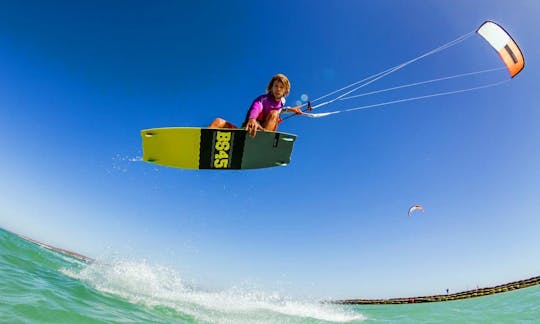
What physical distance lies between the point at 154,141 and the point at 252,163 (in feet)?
7.84

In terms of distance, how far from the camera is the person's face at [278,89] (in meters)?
6.62

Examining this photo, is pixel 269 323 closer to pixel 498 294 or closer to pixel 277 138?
pixel 277 138

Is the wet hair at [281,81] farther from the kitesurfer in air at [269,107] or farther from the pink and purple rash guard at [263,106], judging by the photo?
the pink and purple rash guard at [263,106]

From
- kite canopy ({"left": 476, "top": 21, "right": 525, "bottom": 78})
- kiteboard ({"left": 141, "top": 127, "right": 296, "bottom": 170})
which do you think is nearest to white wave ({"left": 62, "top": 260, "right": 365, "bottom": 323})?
kiteboard ({"left": 141, "top": 127, "right": 296, "bottom": 170})

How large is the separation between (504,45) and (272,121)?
25.5ft

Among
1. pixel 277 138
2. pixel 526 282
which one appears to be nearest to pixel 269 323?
pixel 277 138

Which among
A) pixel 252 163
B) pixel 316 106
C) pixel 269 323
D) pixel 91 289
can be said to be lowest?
pixel 269 323

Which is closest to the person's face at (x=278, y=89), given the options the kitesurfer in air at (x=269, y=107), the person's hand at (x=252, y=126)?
the kitesurfer in air at (x=269, y=107)

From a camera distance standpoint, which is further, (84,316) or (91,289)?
(91,289)

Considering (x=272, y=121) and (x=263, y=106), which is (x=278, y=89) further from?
(x=272, y=121)

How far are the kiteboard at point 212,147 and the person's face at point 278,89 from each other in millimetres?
994

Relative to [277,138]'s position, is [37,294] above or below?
below

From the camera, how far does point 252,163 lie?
7785 mm

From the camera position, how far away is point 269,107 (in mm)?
6762
